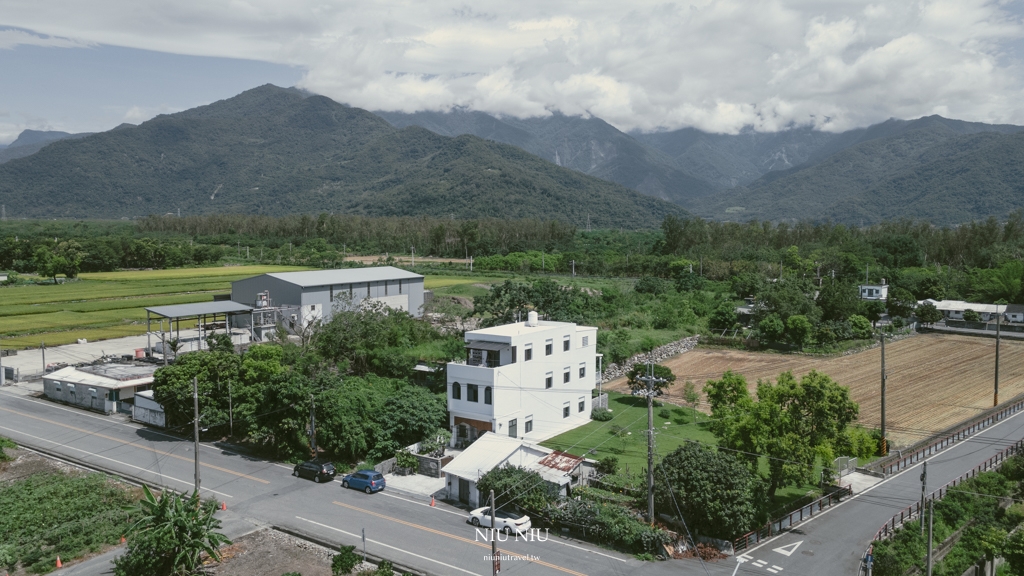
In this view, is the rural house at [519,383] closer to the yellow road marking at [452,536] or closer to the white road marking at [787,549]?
the yellow road marking at [452,536]

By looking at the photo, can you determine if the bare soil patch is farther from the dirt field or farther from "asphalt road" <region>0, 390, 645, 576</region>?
the dirt field

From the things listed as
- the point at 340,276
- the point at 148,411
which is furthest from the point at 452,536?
the point at 340,276

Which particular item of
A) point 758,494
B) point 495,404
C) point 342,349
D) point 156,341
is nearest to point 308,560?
point 495,404

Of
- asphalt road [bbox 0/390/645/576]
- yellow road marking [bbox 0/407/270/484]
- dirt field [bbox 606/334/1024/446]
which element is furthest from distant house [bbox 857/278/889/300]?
yellow road marking [bbox 0/407/270/484]

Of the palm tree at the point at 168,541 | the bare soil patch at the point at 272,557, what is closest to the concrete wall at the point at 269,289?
the bare soil patch at the point at 272,557

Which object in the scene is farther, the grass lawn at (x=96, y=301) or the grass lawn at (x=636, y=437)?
the grass lawn at (x=96, y=301)

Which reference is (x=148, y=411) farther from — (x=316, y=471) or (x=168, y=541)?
(x=168, y=541)

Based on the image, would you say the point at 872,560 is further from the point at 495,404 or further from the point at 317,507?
the point at 317,507
